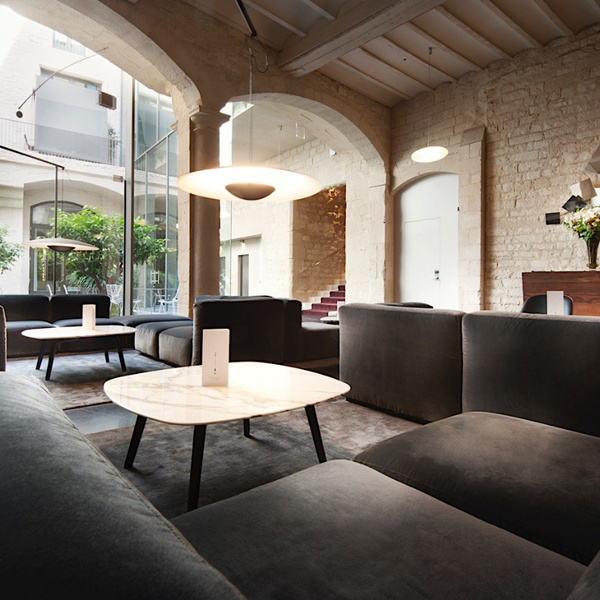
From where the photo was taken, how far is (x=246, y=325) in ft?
11.0

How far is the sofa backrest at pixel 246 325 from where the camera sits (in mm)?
3156

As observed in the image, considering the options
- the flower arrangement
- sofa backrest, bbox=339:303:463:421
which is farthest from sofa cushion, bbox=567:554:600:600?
the flower arrangement

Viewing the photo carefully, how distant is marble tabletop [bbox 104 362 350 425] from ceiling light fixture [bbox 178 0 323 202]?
1.15m

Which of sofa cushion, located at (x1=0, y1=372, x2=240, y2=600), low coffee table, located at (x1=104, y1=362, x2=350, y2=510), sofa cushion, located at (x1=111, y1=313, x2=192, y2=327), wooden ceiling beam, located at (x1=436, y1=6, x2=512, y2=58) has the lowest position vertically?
low coffee table, located at (x1=104, y1=362, x2=350, y2=510)

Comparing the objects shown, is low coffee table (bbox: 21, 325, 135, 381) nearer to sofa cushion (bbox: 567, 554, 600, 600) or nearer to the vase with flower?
sofa cushion (bbox: 567, 554, 600, 600)

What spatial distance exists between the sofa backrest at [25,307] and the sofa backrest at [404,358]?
4226mm

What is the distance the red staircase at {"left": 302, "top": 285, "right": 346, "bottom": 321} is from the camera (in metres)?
10.1

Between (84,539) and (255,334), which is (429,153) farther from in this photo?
(84,539)

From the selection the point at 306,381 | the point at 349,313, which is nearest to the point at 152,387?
the point at 306,381

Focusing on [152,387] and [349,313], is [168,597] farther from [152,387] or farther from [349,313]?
[349,313]

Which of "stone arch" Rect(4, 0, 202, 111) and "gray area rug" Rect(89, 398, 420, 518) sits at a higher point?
"stone arch" Rect(4, 0, 202, 111)

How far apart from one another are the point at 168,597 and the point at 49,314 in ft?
19.6

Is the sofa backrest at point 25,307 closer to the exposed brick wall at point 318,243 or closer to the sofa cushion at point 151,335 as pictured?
the sofa cushion at point 151,335

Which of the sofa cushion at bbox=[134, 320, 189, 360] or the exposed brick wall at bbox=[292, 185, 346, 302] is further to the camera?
the exposed brick wall at bbox=[292, 185, 346, 302]
